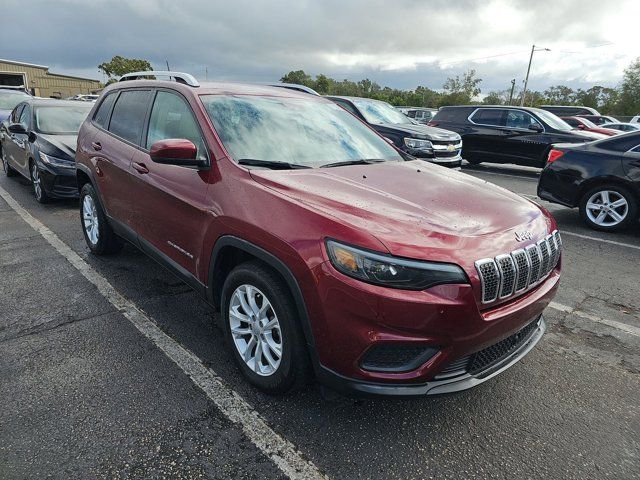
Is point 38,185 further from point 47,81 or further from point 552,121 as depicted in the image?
point 47,81

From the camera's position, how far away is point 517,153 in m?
11.4

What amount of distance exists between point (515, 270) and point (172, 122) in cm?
256

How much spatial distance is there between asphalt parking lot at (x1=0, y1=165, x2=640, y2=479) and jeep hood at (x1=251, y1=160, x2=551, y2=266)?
76cm

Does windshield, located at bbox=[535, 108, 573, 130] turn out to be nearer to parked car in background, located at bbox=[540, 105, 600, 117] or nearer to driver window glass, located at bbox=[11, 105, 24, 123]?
driver window glass, located at bbox=[11, 105, 24, 123]

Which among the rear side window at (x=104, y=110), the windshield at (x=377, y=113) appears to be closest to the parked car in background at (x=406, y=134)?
the windshield at (x=377, y=113)

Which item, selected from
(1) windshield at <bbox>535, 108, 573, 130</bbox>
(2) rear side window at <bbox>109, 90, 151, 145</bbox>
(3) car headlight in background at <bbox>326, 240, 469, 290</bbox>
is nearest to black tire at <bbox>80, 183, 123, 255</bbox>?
(2) rear side window at <bbox>109, 90, 151, 145</bbox>

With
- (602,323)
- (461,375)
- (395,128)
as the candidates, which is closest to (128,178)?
(461,375)

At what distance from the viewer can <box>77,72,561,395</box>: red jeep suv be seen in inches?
77.7

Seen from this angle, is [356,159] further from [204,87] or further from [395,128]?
[395,128]

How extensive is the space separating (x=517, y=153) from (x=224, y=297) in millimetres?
10656

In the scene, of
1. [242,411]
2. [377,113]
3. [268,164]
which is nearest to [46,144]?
[268,164]

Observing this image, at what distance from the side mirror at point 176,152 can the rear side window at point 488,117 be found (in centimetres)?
1088

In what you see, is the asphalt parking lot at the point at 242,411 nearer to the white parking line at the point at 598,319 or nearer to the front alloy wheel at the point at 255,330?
the white parking line at the point at 598,319

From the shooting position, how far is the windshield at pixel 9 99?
49.4 ft
